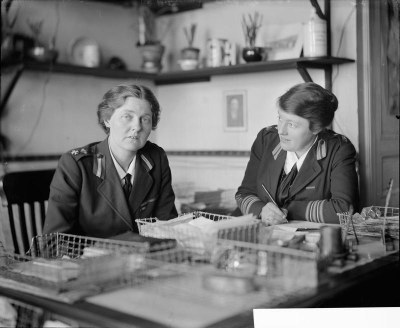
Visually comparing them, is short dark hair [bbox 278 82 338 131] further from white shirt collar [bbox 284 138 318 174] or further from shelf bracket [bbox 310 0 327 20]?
shelf bracket [bbox 310 0 327 20]

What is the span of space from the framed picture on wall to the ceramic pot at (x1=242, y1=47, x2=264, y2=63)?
10 centimetres

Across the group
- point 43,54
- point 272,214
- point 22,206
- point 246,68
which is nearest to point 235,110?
point 246,68

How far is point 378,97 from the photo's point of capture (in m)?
1.69

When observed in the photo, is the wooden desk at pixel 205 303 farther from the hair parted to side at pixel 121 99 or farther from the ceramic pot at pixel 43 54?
the ceramic pot at pixel 43 54

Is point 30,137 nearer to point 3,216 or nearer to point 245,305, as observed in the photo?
point 3,216

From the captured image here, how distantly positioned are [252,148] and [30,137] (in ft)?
2.10

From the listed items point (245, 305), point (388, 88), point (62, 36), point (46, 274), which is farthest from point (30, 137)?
point (388, 88)

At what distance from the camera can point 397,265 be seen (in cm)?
158

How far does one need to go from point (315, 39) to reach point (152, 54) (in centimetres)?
47

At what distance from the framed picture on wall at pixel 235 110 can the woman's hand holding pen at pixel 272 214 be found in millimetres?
242

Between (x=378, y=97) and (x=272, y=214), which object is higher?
(x=378, y=97)

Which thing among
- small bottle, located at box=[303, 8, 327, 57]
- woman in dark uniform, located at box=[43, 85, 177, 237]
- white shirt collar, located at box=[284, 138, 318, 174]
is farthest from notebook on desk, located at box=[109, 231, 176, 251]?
small bottle, located at box=[303, 8, 327, 57]

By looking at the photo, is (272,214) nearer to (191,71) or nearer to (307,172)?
(307,172)

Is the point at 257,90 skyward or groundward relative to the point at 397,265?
skyward
